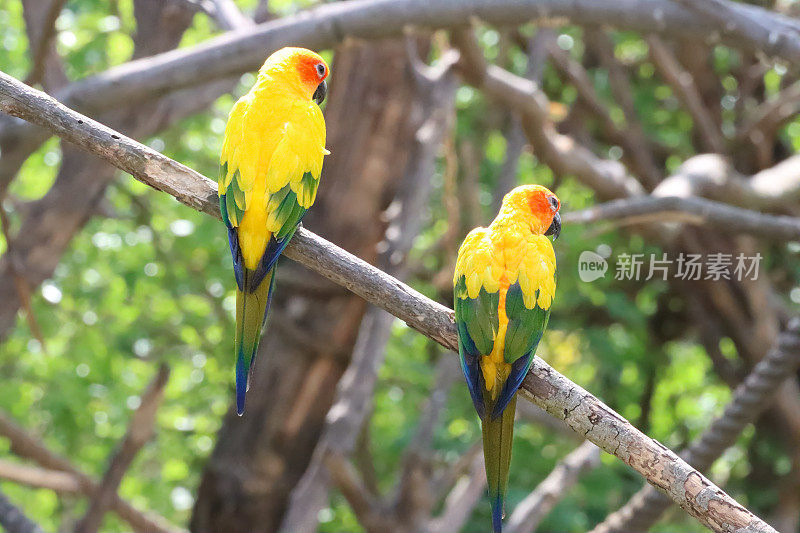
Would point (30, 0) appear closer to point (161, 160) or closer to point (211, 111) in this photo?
point (211, 111)

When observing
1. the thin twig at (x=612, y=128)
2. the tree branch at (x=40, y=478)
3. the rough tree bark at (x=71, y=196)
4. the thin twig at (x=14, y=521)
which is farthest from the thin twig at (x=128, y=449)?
the thin twig at (x=612, y=128)

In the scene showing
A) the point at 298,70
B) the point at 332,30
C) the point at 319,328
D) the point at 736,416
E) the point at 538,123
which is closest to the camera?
the point at 298,70

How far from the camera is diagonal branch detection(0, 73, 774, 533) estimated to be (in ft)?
6.10

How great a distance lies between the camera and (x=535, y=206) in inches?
85.0

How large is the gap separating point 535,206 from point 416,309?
392 millimetres

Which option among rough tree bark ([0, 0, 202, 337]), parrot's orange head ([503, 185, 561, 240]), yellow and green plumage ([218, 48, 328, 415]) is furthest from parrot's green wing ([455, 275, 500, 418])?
rough tree bark ([0, 0, 202, 337])

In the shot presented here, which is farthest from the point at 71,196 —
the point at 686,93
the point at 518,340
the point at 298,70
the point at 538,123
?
the point at 686,93

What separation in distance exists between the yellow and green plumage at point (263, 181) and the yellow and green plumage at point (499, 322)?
405 millimetres

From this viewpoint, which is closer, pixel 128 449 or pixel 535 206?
pixel 535 206

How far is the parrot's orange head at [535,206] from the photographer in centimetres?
214

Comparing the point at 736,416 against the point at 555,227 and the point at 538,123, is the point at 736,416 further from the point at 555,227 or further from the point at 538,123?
the point at 538,123

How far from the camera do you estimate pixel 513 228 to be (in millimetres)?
2092

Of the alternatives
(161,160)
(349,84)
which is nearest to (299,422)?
(349,84)

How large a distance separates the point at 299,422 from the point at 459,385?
1142 mm
